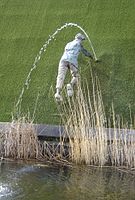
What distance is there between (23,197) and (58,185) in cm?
69

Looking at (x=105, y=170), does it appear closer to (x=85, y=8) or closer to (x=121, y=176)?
(x=121, y=176)

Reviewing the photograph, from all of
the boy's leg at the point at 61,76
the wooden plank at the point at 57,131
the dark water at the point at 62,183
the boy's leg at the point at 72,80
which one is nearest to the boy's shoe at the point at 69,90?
the boy's leg at the point at 72,80

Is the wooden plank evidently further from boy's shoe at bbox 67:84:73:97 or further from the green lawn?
boy's shoe at bbox 67:84:73:97

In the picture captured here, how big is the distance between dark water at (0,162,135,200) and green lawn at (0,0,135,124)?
1.57 metres

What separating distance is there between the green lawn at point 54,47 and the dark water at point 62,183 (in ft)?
5.13

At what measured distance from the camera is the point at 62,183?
26.3 feet

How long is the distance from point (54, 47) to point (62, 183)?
4499 mm

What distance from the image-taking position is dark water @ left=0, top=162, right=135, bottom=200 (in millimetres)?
7488

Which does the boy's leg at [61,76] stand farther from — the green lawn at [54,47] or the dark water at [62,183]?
the dark water at [62,183]

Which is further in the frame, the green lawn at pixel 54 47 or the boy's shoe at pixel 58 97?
the green lawn at pixel 54 47

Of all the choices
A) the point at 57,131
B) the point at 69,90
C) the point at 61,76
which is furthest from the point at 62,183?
the point at 61,76

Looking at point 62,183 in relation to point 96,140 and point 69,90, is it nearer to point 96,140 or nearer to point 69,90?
point 96,140

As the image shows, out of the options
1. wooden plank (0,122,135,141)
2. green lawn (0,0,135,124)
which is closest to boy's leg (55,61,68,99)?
green lawn (0,0,135,124)

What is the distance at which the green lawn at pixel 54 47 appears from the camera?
410 inches
